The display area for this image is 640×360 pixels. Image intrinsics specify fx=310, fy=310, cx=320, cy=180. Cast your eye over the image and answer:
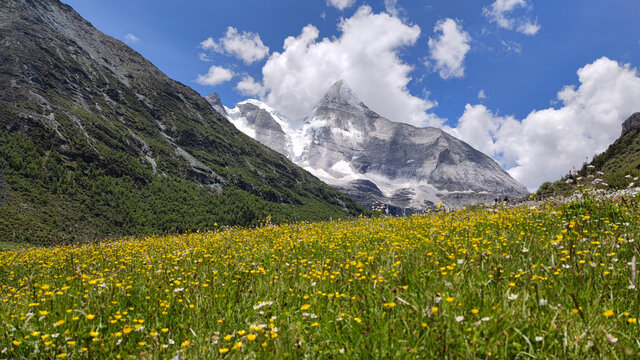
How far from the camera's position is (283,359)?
2828 millimetres

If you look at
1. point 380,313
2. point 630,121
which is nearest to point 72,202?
point 380,313

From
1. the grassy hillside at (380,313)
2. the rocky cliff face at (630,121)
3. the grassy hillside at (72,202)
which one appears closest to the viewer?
the grassy hillside at (380,313)

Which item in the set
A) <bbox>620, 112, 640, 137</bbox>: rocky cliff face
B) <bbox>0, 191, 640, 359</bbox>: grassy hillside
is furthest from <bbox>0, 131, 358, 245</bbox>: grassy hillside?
<bbox>620, 112, 640, 137</bbox>: rocky cliff face

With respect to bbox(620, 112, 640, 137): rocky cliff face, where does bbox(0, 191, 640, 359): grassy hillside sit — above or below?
below

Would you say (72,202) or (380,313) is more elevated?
(380,313)

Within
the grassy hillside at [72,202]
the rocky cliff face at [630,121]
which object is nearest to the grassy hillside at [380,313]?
the grassy hillside at [72,202]

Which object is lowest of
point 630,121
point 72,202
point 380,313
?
point 72,202

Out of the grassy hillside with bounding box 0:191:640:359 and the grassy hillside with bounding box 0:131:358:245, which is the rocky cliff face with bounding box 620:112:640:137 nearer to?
the grassy hillside with bounding box 0:131:358:245

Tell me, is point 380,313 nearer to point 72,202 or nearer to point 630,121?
point 630,121

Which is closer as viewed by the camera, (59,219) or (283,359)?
(283,359)

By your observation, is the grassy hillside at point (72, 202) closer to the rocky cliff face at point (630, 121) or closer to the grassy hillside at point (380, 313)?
the grassy hillside at point (380, 313)

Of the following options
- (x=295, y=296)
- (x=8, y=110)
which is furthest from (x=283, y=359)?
(x=8, y=110)

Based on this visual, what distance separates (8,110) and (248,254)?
24479 cm

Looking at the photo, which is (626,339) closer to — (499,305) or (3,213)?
(499,305)
